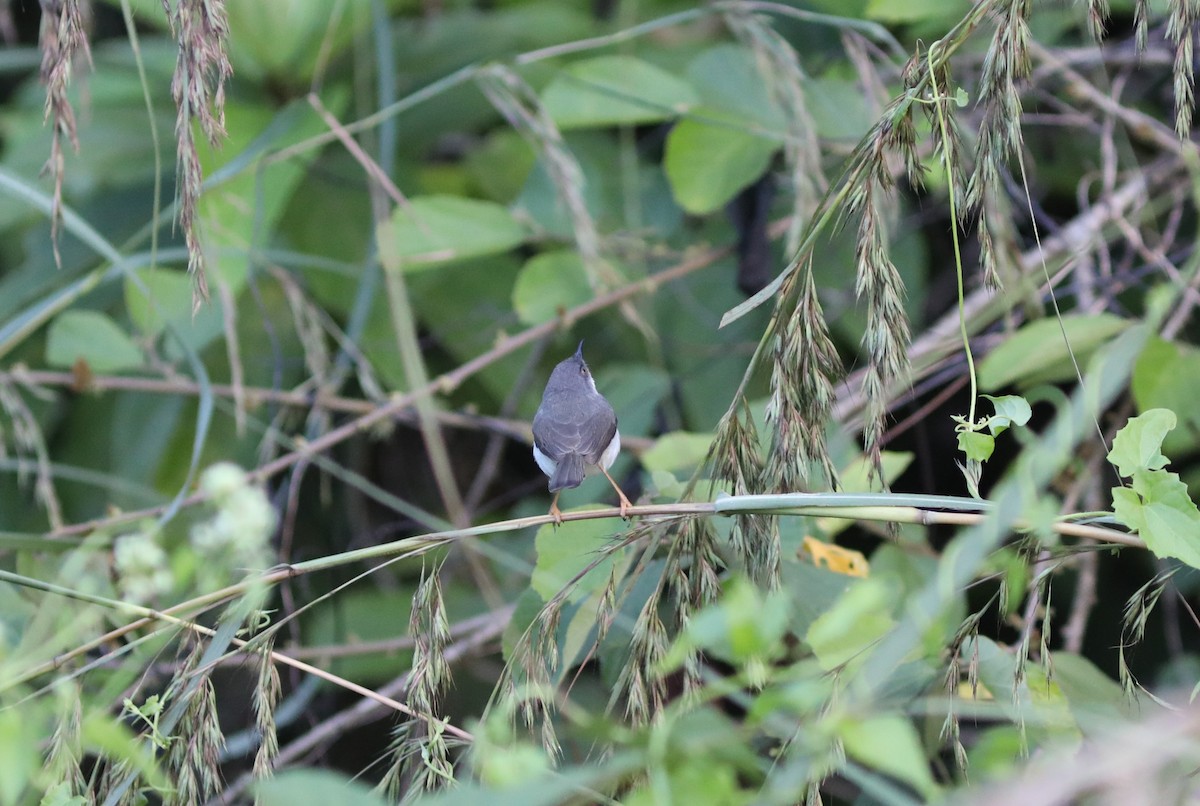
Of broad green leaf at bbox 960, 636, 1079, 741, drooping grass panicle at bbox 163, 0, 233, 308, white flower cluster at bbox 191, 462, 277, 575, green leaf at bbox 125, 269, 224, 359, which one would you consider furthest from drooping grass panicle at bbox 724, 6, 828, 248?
green leaf at bbox 125, 269, 224, 359

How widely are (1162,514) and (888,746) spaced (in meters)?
0.75

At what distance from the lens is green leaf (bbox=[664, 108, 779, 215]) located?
9.02ft

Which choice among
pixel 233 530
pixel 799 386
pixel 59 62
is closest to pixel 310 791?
pixel 233 530

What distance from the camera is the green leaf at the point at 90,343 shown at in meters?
2.79

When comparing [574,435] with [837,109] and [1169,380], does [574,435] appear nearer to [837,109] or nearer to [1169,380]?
[837,109]

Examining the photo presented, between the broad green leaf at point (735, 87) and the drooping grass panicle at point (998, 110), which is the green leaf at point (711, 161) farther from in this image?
the drooping grass panicle at point (998, 110)

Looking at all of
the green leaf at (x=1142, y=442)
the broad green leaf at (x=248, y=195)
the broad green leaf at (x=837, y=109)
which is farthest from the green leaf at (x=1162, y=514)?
the broad green leaf at (x=248, y=195)

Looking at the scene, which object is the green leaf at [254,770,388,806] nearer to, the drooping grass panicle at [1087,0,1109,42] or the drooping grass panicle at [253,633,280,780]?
the drooping grass panicle at [253,633,280,780]

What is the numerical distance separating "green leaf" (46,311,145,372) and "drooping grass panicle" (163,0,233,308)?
1.37 meters

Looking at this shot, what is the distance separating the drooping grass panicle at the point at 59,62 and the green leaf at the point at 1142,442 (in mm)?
1570

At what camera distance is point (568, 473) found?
210 centimetres

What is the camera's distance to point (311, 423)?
2.90m

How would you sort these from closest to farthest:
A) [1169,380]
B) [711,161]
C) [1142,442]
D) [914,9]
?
[1142,442], [1169,380], [914,9], [711,161]

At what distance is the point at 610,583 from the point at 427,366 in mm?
2311
